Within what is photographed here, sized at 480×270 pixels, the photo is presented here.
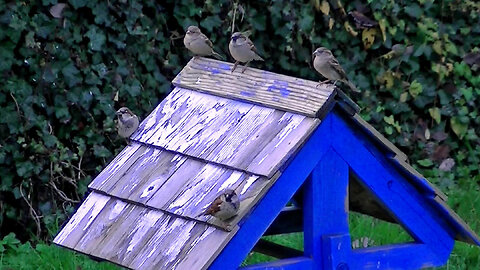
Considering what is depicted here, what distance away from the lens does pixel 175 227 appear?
2984 millimetres

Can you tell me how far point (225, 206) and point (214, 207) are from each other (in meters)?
0.07

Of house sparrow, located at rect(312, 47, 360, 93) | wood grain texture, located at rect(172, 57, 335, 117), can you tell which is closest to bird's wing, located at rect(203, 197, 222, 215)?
wood grain texture, located at rect(172, 57, 335, 117)

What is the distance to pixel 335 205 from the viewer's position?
3.10 meters

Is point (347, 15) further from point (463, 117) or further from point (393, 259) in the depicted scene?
point (393, 259)

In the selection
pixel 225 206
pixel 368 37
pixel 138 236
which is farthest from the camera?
pixel 368 37

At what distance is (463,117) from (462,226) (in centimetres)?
429

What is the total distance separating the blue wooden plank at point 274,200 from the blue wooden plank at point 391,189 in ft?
0.21

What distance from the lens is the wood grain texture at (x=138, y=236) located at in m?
2.84

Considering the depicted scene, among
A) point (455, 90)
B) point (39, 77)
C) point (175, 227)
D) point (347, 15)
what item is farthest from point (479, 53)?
point (175, 227)

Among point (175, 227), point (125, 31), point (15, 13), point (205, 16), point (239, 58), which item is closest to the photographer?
point (175, 227)

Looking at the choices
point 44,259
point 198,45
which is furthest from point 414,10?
point 44,259

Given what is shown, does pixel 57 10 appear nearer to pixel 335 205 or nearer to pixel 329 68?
pixel 329 68

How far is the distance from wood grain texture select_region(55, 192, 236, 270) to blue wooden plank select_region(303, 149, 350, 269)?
38cm

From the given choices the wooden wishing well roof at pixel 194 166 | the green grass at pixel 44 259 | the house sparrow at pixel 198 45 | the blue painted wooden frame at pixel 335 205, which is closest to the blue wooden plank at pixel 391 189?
the blue painted wooden frame at pixel 335 205
